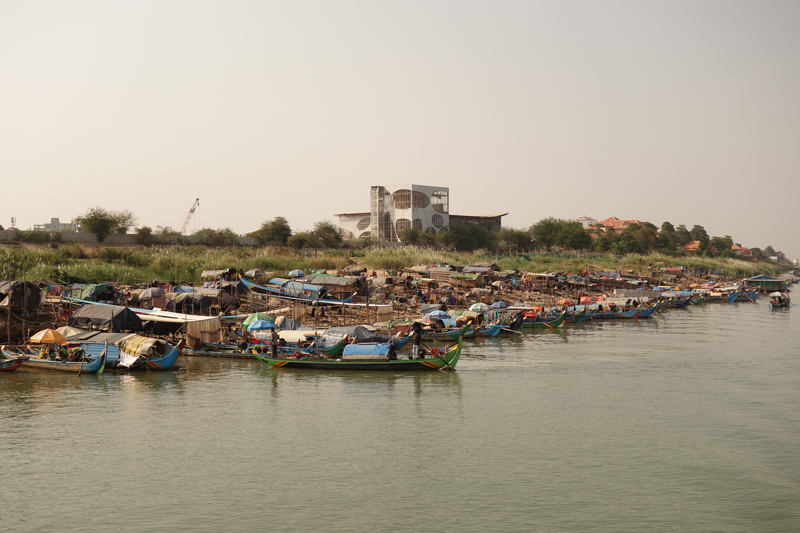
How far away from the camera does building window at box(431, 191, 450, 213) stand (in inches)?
4744

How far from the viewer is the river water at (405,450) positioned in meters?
16.2

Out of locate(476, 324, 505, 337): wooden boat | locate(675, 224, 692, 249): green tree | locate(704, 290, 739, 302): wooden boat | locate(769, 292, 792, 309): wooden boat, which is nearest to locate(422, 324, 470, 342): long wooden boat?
locate(476, 324, 505, 337): wooden boat

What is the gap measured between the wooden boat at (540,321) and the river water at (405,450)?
17.6 metres

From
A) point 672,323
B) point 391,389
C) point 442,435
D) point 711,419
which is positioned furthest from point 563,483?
point 672,323

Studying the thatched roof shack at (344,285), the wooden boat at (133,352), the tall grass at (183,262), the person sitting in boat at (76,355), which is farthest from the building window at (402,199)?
the person sitting in boat at (76,355)

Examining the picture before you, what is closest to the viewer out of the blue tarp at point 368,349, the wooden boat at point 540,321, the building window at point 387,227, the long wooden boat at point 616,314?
the blue tarp at point 368,349

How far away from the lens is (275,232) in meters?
98.5

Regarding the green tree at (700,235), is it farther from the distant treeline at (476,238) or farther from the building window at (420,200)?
the building window at (420,200)

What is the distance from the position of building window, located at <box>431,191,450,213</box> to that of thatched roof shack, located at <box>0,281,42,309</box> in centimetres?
8774

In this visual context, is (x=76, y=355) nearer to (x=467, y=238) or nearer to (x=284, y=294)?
(x=284, y=294)

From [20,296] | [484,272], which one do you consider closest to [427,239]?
[484,272]

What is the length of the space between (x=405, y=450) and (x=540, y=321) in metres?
33.6

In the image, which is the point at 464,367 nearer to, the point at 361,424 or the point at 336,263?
the point at 361,424

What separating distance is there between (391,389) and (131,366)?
1276 centimetres
